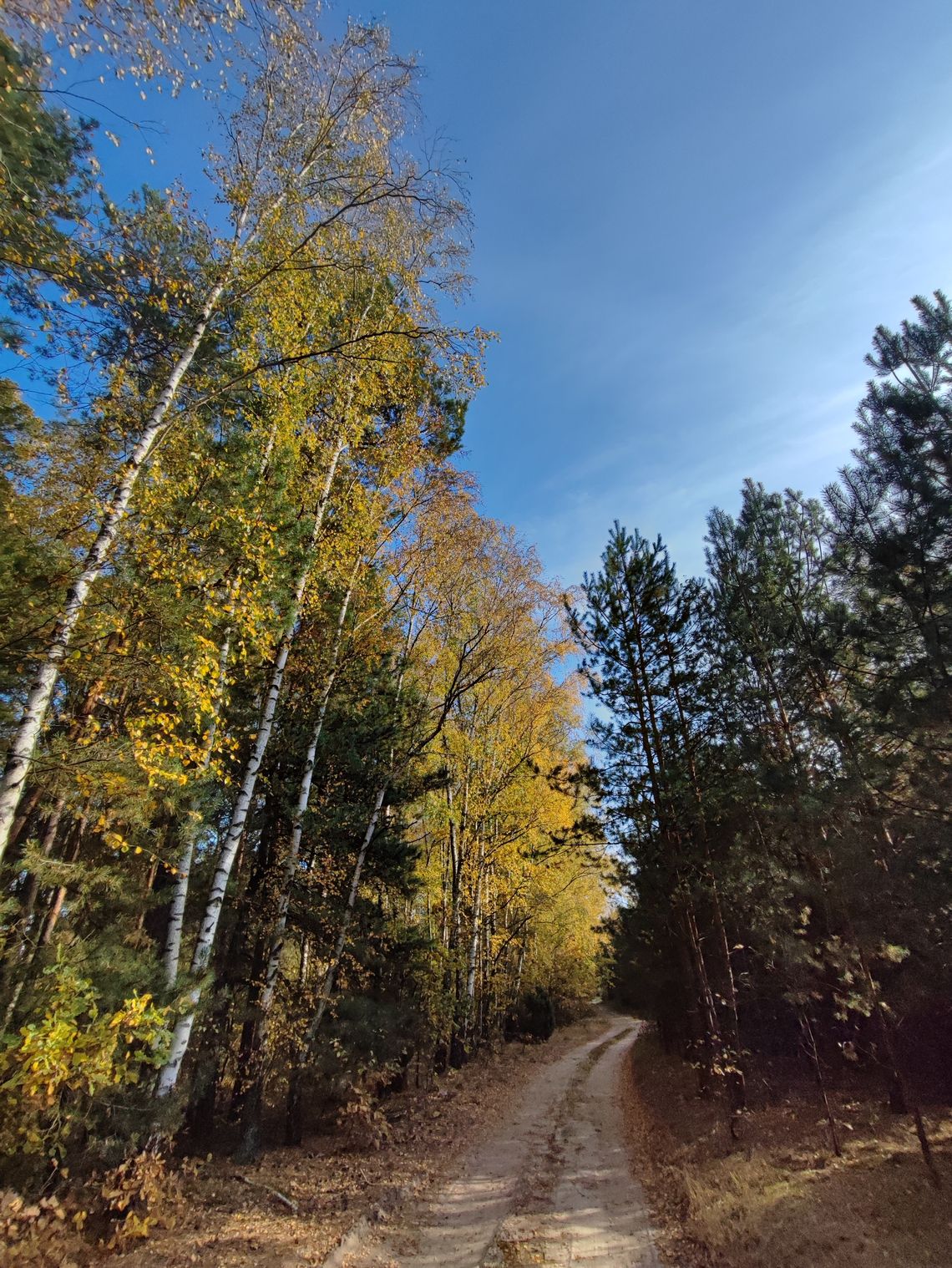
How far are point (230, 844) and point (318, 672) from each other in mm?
3587

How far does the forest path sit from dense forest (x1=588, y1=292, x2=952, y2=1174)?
9.00 feet

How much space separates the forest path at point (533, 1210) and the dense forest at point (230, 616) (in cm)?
244

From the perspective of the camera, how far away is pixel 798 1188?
266 inches

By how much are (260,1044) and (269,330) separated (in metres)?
10.2

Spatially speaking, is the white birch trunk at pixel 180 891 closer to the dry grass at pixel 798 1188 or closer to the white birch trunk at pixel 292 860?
the white birch trunk at pixel 292 860

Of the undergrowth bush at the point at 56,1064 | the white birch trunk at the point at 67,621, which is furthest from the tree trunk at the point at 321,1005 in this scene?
the white birch trunk at the point at 67,621

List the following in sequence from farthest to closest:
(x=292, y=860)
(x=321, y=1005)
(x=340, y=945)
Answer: (x=340, y=945) < (x=321, y=1005) < (x=292, y=860)

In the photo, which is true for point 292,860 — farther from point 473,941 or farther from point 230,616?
point 473,941

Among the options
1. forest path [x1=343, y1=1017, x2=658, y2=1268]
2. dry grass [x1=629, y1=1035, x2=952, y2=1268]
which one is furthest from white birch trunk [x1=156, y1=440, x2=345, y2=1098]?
dry grass [x1=629, y1=1035, x2=952, y2=1268]

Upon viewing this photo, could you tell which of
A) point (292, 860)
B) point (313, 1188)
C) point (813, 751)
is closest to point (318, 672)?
point (292, 860)

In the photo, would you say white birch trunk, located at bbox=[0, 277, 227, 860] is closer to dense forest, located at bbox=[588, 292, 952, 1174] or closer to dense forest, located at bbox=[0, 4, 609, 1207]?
dense forest, located at bbox=[0, 4, 609, 1207]

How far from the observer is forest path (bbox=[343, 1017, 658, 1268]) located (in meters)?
5.46

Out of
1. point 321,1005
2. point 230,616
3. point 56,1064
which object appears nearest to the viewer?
point 56,1064

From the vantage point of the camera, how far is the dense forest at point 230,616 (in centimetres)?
463
